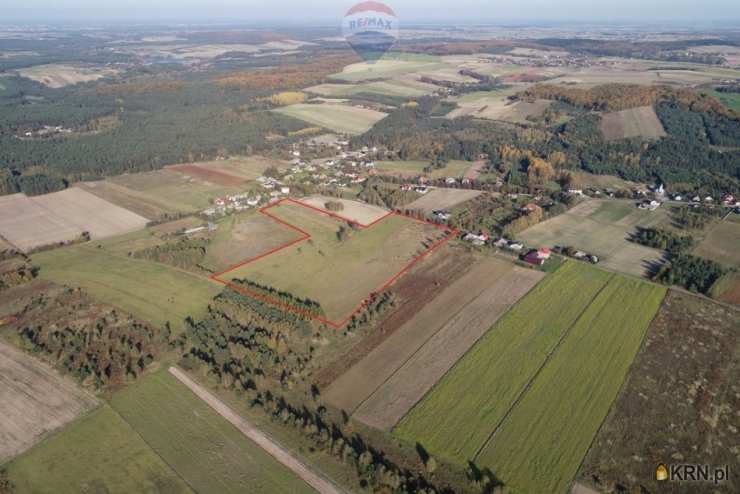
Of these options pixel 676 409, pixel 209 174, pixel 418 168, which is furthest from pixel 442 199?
pixel 676 409

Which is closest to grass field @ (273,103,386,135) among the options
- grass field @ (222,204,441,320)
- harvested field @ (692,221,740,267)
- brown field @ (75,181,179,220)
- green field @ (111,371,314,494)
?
brown field @ (75,181,179,220)

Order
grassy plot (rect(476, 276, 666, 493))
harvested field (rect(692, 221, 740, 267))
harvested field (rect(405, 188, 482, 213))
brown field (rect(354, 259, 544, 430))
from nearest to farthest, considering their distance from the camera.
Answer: grassy plot (rect(476, 276, 666, 493))
brown field (rect(354, 259, 544, 430))
harvested field (rect(692, 221, 740, 267))
harvested field (rect(405, 188, 482, 213))

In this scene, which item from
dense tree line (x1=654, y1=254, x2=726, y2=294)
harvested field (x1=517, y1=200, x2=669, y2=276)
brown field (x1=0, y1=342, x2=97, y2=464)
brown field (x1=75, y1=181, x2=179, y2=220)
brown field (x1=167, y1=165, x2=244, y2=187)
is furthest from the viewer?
Result: brown field (x1=167, y1=165, x2=244, y2=187)

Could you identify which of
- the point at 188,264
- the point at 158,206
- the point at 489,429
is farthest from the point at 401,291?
the point at 158,206

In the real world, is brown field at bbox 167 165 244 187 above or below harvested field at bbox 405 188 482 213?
below

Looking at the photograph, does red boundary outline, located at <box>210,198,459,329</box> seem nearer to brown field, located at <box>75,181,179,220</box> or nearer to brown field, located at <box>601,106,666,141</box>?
brown field, located at <box>75,181,179,220</box>

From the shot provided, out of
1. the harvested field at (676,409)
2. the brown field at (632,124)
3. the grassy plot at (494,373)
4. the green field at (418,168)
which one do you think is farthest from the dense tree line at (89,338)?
the brown field at (632,124)

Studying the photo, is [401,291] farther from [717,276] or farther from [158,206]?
[158,206]
